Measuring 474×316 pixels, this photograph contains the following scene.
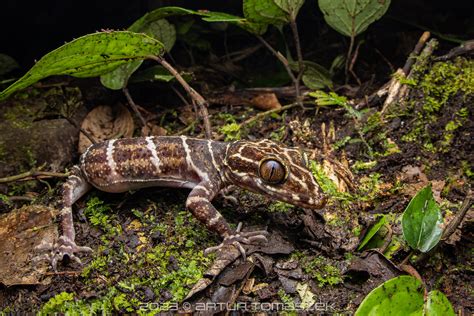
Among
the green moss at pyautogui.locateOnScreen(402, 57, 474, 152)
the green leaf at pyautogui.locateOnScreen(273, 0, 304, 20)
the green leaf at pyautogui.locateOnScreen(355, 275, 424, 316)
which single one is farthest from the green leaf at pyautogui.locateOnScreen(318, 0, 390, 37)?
the green leaf at pyautogui.locateOnScreen(355, 275, 424, 316)

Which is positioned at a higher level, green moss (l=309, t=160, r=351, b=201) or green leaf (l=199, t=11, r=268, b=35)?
green leaf (l=199, t=11, r=268, b=35)

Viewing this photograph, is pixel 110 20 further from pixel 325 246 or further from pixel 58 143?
pixel 325 246

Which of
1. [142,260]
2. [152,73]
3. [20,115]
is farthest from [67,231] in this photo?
[152,73]

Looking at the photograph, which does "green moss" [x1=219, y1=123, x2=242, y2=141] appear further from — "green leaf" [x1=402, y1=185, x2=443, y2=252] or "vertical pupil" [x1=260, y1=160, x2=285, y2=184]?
"green leaf" [x1=402, y1=185, x2=443, y2=252]

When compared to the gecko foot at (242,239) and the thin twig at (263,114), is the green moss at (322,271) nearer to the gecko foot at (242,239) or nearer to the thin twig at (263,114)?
the gecko foot at (242,239)

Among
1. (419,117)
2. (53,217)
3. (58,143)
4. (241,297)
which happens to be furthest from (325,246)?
(58,143)

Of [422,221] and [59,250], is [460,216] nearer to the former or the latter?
[422,221]

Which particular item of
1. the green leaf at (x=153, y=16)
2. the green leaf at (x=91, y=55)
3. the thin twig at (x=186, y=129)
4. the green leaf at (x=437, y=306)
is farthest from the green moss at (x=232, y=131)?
the green leaf at (x=437, y=306)
